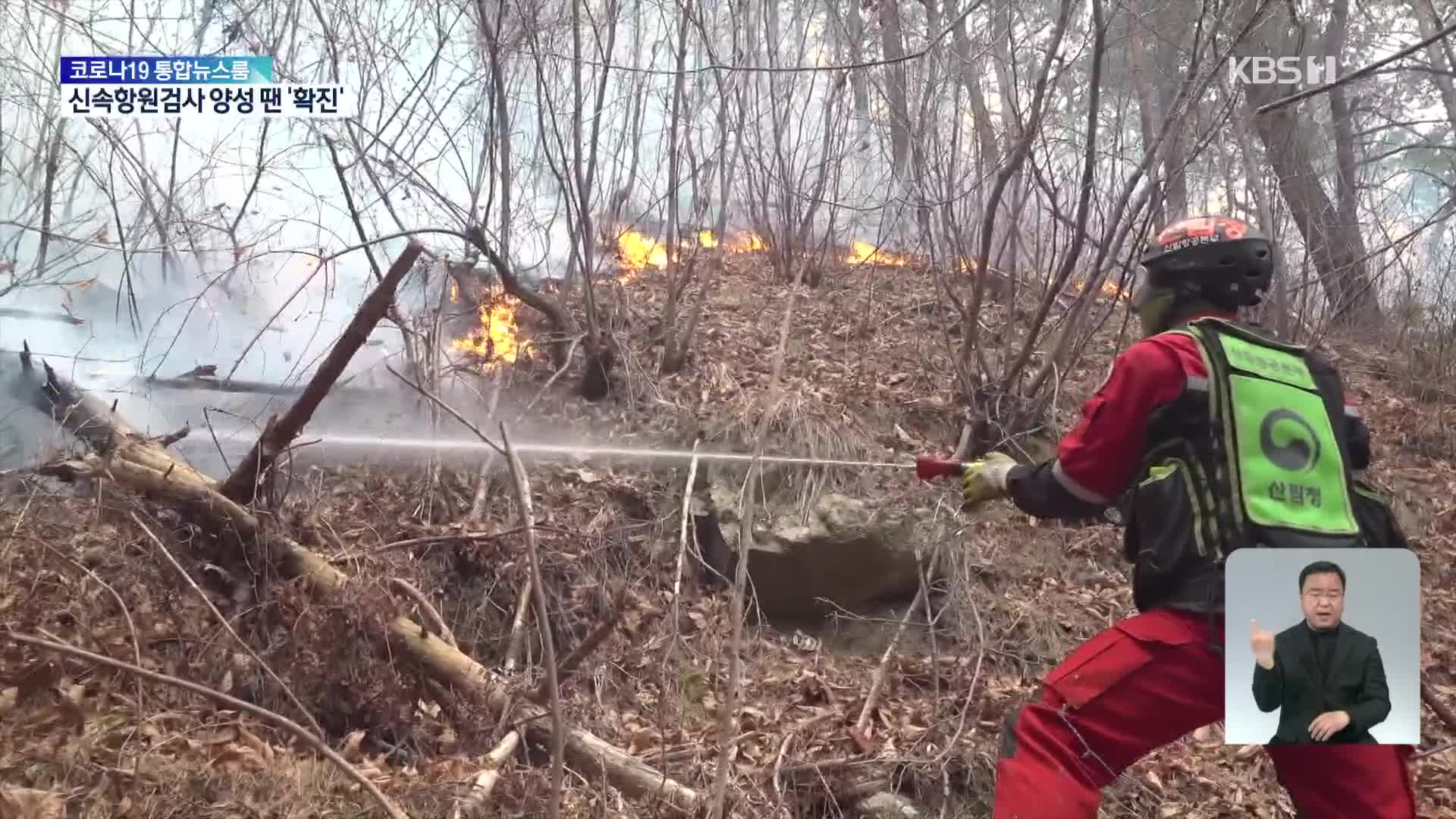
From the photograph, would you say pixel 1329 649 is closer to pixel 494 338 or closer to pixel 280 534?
pixel 280 534

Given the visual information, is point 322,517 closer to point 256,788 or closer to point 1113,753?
point 256,788

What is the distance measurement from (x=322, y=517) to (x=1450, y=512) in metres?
6.59

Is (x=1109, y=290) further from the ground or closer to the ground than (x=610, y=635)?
further from the ground

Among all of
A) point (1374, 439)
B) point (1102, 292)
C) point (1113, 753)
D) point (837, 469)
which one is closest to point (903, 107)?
point (1102, 292)

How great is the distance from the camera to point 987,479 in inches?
97.7

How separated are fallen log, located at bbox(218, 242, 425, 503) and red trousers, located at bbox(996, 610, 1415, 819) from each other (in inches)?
114

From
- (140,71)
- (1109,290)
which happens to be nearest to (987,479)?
(1109,290)

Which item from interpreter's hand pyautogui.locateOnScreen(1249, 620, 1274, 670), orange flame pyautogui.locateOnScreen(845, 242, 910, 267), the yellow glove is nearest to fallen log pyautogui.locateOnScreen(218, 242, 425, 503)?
the yellow glove

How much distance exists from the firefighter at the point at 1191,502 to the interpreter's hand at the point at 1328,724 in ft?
0.24

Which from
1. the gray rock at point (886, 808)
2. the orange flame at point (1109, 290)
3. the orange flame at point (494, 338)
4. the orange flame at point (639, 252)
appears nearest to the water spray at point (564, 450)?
the orange flame at point (494, 338)

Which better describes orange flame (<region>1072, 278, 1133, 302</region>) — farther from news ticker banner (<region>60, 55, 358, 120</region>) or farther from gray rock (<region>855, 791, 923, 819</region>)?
news ticker banner (<region>60, 55, 358, 120</region>)

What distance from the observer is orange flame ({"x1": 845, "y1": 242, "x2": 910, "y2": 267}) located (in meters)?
6.71

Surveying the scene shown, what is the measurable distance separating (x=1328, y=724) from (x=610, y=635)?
2.92 meters

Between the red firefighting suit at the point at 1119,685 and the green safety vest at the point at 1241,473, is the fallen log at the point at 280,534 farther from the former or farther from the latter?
the green safety vest at the point at 1241,473
